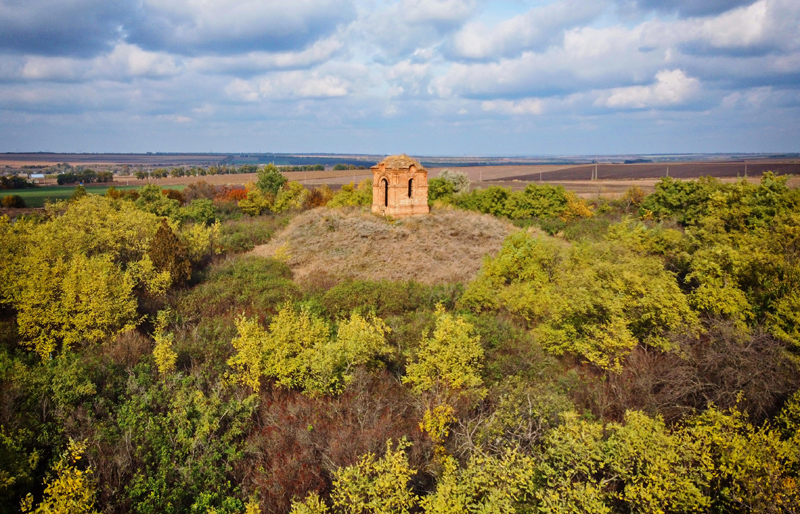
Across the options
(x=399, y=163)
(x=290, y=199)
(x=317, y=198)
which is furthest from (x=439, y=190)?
(x=290, y=199)

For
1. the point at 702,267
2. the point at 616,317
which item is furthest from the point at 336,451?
the point at 702,267

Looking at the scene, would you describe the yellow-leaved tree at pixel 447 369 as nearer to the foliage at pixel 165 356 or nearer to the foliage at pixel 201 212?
the foliage at pixel 165 356

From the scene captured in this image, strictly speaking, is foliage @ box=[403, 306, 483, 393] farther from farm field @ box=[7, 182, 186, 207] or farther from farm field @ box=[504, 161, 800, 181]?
farm field @ box=[504, 161, 800, 181]

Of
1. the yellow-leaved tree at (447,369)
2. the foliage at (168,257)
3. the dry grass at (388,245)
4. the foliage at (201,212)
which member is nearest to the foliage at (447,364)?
the yellow-leaved tree at (447,369)

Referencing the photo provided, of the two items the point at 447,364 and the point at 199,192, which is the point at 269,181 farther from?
the point at 447,364

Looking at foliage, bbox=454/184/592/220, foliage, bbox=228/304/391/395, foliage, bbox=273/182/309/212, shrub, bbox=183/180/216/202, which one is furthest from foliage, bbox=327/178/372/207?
foliage, bbox=228/304/391/395

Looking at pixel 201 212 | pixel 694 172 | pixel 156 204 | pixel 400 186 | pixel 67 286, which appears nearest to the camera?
pixel 67 286
